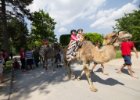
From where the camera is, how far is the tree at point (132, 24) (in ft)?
151

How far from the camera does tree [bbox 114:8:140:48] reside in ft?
151

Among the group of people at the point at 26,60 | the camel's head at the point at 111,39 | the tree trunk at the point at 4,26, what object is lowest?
the group of people at the point at 26,60

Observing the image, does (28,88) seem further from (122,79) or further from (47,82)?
(122,79)

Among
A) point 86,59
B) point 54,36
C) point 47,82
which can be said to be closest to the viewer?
point 86,59

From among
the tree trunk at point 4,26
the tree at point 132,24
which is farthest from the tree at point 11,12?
the tree at point 132,24

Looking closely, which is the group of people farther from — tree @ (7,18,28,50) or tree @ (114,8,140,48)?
tree @ (114,8,140,48)

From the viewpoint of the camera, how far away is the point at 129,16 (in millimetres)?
53875

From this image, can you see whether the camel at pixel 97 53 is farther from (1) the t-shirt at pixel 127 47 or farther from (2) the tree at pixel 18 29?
(2) the tree at pixel 18 29

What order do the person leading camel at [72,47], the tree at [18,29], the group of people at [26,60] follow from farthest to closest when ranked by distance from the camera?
the tree at [18,29]
the group of people at [26,60]
the person leading camel at [72,47]

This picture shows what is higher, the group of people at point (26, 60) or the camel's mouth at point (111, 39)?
the camel's mouth at point (111, 39)

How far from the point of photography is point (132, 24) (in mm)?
49531

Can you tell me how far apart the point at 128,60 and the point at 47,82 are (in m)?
4.29

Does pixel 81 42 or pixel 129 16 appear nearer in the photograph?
pixel 81 42

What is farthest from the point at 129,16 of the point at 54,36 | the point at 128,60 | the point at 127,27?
the point at 128,60
